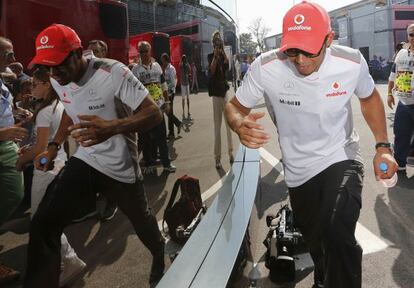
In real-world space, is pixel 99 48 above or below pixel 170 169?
above

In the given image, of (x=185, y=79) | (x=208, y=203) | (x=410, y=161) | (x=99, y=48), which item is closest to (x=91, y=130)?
(x=99, y=48)

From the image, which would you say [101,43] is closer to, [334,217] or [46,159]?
[46,159]

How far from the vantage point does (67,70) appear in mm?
1390

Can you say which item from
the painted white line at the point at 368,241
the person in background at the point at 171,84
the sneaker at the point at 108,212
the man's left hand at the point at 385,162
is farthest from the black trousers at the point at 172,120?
the painted white line at the point at 368,241

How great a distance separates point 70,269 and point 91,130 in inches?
17.5

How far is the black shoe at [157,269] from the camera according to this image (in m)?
1.26

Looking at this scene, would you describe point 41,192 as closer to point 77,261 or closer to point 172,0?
point 77,261

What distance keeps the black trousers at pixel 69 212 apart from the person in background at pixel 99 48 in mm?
380

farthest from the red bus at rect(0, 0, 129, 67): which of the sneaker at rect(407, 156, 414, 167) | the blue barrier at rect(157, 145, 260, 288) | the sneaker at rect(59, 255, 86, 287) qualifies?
the sneaker at rect(407, 156, 414, 167)

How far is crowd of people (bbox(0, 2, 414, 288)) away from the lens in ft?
3.59

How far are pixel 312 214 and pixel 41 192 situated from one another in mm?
1477

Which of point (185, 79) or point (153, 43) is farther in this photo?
point (185, 79)

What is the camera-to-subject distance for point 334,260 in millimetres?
1869

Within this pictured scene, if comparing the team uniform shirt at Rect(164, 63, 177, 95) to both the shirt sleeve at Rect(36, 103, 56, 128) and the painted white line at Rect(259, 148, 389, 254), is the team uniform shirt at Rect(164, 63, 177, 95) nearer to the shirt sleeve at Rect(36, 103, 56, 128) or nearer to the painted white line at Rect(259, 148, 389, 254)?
the shirt sleeve at Rect(36, 103, 56, 128)
